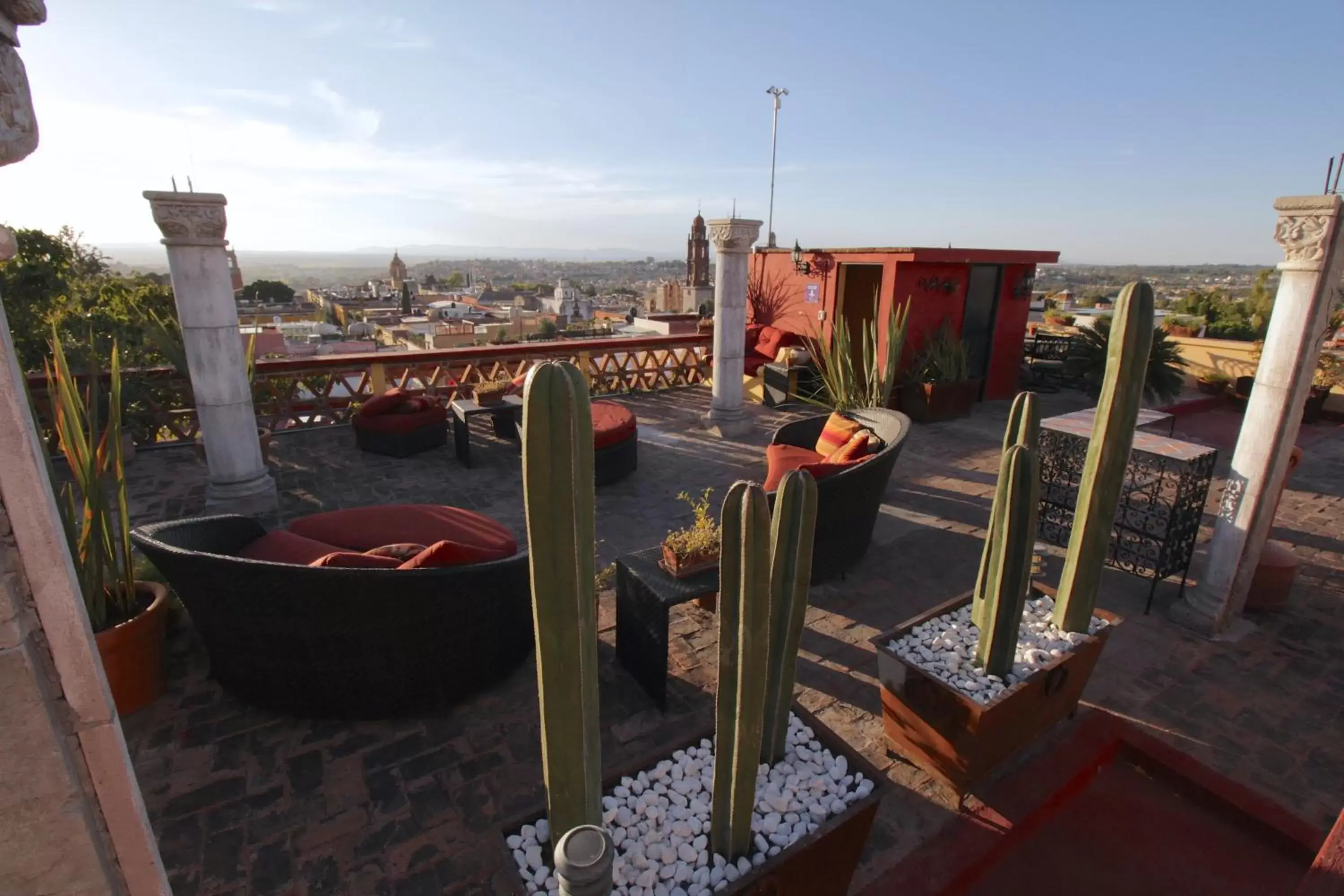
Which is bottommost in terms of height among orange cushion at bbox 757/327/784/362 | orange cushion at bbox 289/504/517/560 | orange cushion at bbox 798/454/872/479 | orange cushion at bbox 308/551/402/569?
orange cushion at bbox 289/504/517/560

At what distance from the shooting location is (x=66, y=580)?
48.1 inches

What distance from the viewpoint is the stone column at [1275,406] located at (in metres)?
2.98

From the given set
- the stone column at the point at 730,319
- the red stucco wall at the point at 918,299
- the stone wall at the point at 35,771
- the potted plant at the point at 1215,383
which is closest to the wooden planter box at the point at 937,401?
the red stucco wall at the point at 918,299

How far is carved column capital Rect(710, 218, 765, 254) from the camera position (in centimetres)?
703

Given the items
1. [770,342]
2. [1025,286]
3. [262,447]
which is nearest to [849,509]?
[262,447]

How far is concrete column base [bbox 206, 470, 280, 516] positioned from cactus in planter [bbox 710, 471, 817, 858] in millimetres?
4862

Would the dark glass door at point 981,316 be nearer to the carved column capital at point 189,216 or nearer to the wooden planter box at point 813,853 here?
the wooden planter box at point 813,853

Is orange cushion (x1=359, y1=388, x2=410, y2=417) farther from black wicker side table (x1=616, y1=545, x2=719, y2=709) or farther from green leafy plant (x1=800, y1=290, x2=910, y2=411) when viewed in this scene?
→ black wicker side table (x1=616, y1=545, x2=719, y2=709)

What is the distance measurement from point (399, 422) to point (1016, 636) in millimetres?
5823

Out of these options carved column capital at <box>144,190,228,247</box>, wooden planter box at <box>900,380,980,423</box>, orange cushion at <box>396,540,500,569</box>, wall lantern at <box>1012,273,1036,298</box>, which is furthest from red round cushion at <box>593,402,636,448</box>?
wall lantern at <box>1012,273,1036,298</box>

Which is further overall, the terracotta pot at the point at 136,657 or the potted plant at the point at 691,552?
the potted plant at the point at 691,552

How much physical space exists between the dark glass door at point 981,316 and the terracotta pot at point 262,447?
874 centimetres

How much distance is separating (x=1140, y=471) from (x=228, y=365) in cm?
687

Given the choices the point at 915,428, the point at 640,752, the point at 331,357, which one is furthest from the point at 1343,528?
the point at 331,357
